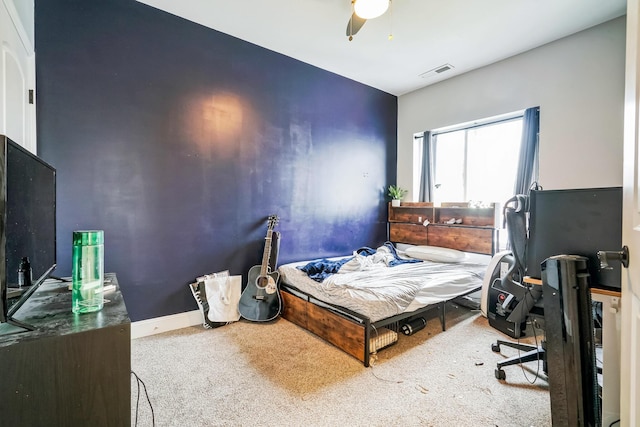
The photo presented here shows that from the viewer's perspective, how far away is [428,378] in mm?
2002

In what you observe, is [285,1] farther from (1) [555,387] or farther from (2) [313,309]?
(1) [555,387]

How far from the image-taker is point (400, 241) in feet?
14.7

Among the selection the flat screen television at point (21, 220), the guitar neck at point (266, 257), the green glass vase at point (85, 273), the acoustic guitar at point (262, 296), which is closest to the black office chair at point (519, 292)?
the acoustic guitar at point (262, 296)

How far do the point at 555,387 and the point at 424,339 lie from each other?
1428 millimetres

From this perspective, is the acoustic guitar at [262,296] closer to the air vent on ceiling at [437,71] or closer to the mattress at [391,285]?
the mattress at [391,285]

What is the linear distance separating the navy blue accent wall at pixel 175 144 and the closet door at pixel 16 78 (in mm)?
A: 166

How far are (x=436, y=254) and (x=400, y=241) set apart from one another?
91cm

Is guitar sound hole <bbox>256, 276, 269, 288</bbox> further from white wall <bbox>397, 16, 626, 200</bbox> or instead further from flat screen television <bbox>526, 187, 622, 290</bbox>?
white wall <bbox>397, 16, 626, 200</bbox>

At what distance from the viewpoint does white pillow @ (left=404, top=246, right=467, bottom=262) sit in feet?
11.4

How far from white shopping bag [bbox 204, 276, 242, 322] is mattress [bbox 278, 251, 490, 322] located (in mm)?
519

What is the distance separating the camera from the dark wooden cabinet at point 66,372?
85 cm

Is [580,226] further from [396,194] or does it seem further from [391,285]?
[396,194]

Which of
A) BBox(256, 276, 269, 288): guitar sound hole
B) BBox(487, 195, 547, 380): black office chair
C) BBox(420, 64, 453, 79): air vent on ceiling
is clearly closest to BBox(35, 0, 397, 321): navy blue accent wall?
BBox(256, 276, 269, 288): guitar sound hole

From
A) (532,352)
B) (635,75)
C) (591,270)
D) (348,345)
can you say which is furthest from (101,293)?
(532,352)
